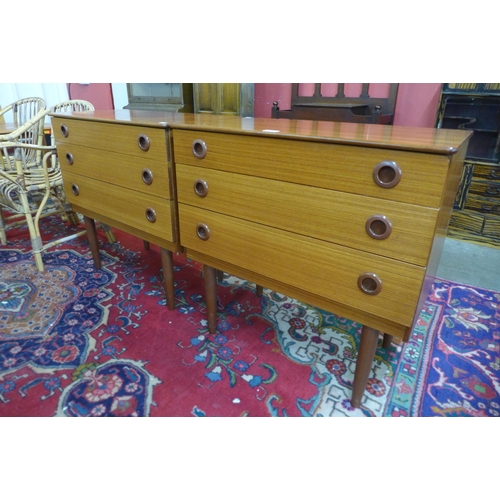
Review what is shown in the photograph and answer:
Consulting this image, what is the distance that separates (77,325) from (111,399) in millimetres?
534

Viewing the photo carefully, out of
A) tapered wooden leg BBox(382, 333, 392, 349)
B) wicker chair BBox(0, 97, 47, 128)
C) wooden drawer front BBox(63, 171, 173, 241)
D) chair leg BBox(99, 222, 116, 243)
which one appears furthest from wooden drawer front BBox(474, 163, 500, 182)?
wicker chair BBox(0, 97, 47, 128)

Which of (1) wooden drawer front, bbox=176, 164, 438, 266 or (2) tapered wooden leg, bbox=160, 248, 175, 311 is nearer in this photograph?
(1) wooden drawer front, bbox=176, 164, 438, 266

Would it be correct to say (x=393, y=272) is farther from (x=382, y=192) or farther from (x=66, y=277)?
(x=66, y=277)

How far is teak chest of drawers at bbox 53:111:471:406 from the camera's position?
2.95 ft

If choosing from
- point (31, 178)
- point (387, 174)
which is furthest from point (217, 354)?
point (31, 178)

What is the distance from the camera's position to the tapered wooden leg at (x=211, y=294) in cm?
154

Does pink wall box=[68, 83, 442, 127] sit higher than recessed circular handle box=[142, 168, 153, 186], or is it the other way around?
pink wall box=[68, 83, 442, 127]

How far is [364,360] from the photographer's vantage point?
46.7 inches

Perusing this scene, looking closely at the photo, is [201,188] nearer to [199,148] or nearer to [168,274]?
[199,148]

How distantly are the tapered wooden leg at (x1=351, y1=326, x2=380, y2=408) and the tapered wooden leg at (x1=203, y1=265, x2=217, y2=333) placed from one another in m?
0.66

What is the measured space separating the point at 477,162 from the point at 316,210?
2.26 m

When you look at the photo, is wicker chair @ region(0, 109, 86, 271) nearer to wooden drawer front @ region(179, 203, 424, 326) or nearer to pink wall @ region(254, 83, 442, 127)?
wooden drawer front @ region(179, 203, 424, 326)

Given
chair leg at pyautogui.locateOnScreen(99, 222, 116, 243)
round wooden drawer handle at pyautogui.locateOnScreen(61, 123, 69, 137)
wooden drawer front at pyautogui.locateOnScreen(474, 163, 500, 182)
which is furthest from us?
wooden drawer front at pyautogui.locateOnScreen(474, 163, 500, 182)

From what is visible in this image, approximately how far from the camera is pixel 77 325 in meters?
1.70
